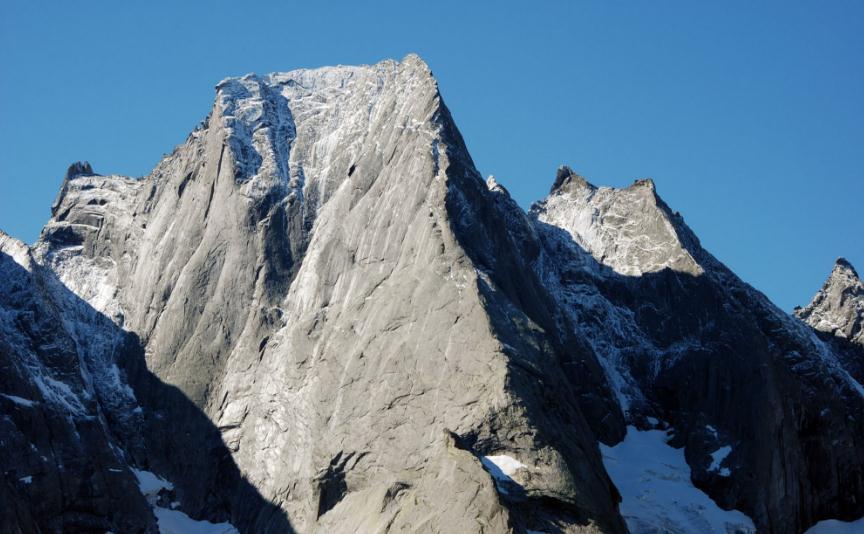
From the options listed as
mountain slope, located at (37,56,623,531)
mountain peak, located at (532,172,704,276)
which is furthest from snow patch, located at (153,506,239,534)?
mountain peak, located at (532,172,704,276)

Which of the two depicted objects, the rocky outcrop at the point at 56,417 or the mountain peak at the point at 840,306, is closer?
the rocky outcrop at the point at 56,417

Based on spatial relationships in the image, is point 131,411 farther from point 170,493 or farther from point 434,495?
point 434,495

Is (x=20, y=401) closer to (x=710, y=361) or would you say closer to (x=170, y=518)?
(x=170, y=518)

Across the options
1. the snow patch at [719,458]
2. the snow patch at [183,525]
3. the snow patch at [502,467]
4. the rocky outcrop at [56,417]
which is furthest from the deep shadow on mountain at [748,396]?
the rocky outcrop at [56,417]

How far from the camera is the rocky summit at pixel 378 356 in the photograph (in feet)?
345

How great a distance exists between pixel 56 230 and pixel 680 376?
187 ft

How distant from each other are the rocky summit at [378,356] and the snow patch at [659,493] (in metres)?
0.28

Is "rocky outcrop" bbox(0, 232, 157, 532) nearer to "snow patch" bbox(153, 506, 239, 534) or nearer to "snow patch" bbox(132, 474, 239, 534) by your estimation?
"snow patch" bbox(132, 474, 239, 534)

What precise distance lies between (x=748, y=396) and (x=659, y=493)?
13.3 m

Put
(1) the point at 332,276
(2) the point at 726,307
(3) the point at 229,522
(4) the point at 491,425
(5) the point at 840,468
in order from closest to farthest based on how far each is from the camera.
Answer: (4) the point at 491,425
(3) the point at 229,522
(1) the point at 332,276
(5) the point at 840,468
(2) the point at 726,307

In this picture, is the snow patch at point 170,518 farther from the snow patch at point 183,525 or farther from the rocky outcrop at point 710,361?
the rocky outcrop at point 710,361

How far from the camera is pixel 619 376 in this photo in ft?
463

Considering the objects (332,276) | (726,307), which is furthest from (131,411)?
(726,307)

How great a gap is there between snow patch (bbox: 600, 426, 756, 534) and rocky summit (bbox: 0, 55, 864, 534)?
0.28 metres
